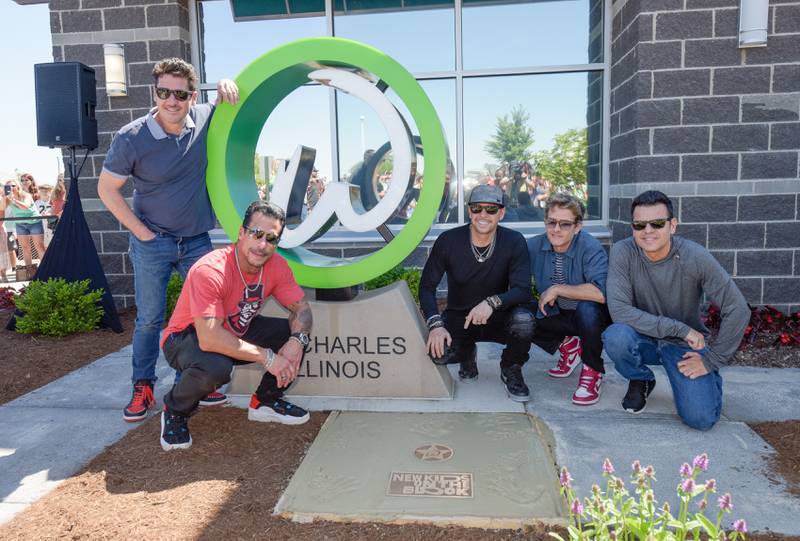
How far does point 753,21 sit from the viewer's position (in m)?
5.34

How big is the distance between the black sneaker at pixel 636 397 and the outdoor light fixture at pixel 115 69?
5.90 meters

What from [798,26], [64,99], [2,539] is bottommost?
[2,539]

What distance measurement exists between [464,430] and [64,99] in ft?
16.4

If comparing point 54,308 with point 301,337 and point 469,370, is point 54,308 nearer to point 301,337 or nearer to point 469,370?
point 301,337

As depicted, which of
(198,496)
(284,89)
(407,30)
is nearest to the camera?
(198,496)

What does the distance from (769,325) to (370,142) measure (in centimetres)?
436

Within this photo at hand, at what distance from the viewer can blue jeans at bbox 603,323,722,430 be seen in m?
3.21

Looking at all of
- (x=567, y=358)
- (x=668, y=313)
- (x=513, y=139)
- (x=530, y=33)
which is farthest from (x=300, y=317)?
(x=530, y=33)

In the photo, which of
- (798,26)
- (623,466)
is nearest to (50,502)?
(623,466)

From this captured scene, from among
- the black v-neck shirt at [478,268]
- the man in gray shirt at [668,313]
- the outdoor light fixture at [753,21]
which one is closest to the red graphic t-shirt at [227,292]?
the black v-neck shirt at [478,268]

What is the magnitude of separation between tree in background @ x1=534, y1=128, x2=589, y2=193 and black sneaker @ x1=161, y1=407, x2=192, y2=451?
5064 millimetres

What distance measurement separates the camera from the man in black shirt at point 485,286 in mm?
3686

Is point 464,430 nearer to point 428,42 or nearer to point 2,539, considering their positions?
point 2,539

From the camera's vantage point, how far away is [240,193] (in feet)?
13.3
